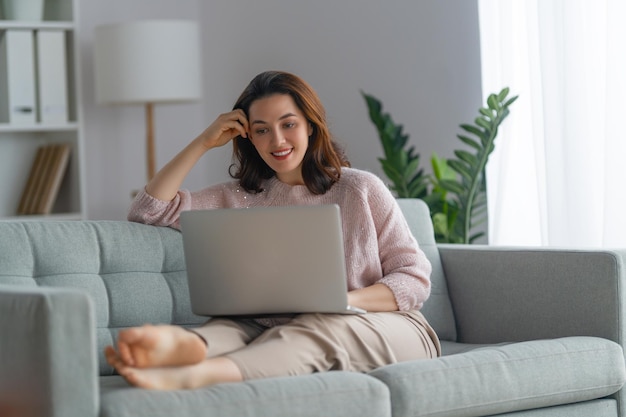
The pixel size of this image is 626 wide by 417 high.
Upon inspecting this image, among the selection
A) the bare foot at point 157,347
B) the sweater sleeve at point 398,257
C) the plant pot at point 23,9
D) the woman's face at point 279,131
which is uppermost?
the plant pot at point 23,9

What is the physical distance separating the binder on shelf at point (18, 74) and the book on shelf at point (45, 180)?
0.67ft

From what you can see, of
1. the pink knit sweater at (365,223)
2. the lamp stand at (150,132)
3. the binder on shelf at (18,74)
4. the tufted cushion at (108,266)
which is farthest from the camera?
the lamp stand at (150,132)

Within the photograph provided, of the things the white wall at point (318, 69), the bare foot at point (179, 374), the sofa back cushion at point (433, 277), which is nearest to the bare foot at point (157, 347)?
the bare foot at point (179, 374)

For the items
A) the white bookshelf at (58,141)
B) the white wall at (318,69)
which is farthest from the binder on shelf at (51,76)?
the white wall at (318,69)

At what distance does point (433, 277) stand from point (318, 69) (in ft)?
6.60

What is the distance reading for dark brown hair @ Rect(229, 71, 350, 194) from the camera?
2.70m

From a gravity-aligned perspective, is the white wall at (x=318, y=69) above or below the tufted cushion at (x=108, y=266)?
above

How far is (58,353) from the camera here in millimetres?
1899

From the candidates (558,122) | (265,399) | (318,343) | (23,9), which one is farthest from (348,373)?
(23,9)

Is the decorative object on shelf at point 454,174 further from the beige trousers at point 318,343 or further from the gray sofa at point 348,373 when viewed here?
the beige trousers at point 318,343

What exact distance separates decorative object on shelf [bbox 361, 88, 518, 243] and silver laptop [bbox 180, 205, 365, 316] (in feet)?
4.84

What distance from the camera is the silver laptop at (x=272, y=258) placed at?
2.25m

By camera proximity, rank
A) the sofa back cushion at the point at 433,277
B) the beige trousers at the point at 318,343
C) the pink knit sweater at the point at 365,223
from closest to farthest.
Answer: the beige trousers at the point at 318,343, the pink knit sweater at the point at 365,223, the sofa back cushion at the point at 433,277

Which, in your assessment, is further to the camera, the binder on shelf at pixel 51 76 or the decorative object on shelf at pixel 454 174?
the binder on shelf at pixel 51 76
